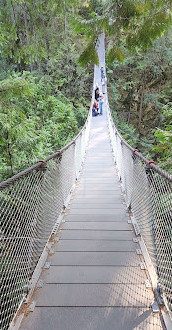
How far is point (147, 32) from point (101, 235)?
1840 millimetres

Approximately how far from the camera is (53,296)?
1.41 meters

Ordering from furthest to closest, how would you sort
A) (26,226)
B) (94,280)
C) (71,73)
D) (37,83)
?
(71,73) < (37,83) < (26,226) < (94,280)

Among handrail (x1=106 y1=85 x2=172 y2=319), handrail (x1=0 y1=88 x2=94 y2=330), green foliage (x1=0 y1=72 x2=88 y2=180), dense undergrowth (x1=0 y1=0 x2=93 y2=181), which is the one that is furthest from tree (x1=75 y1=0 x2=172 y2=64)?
handrail (x1=0 y1=88 x2=94 y2=330)

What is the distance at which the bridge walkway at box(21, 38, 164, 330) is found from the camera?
4.07ft

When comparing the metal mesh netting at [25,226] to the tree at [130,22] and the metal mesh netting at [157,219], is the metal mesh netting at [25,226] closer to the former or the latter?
the metal mesh netting at [157,219]

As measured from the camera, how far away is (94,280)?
1528 millimetres

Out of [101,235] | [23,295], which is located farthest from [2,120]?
[23,295]

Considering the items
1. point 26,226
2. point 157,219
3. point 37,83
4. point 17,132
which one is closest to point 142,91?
point 37,83

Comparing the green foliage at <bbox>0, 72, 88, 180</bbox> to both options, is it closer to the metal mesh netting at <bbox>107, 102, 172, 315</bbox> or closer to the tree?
the tree

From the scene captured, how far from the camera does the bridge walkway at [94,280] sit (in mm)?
1239

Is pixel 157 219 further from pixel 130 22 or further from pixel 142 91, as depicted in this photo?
pixel 142 91

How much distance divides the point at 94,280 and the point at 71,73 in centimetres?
1055

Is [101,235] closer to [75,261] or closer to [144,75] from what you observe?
[75,261]

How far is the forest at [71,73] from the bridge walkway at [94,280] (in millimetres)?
957
